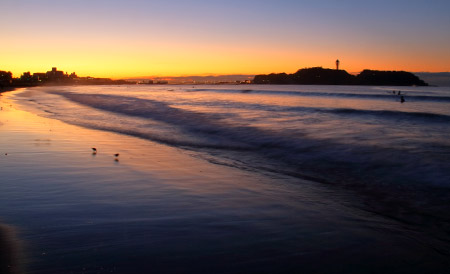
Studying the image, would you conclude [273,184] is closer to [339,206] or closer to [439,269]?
[339,206]

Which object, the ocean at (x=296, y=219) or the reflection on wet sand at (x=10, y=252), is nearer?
the reflection on wet sand at (x=10, y=252)

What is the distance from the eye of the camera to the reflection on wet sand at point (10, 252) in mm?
2967

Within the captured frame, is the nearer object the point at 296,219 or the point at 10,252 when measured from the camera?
the point at 10,252

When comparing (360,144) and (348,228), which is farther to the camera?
(360,144)

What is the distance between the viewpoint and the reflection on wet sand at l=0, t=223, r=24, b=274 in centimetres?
297

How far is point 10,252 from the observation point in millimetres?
3287

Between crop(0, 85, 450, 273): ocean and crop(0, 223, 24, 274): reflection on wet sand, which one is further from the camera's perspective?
crop(0, 85, 450, 273): ocean

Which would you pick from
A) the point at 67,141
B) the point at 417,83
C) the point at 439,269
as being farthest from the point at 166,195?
the point at 417,83

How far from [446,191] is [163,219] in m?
5.10

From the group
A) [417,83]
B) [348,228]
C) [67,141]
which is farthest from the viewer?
[417,83]

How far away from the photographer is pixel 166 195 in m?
5.48

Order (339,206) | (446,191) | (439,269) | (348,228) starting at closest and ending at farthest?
(439,269) < (348,228) < (339,206) < (446,191)

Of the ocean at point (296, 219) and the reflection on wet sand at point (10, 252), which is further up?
the reflection on wet sand at point (10, 252)

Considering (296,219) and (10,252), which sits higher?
(10,252)
